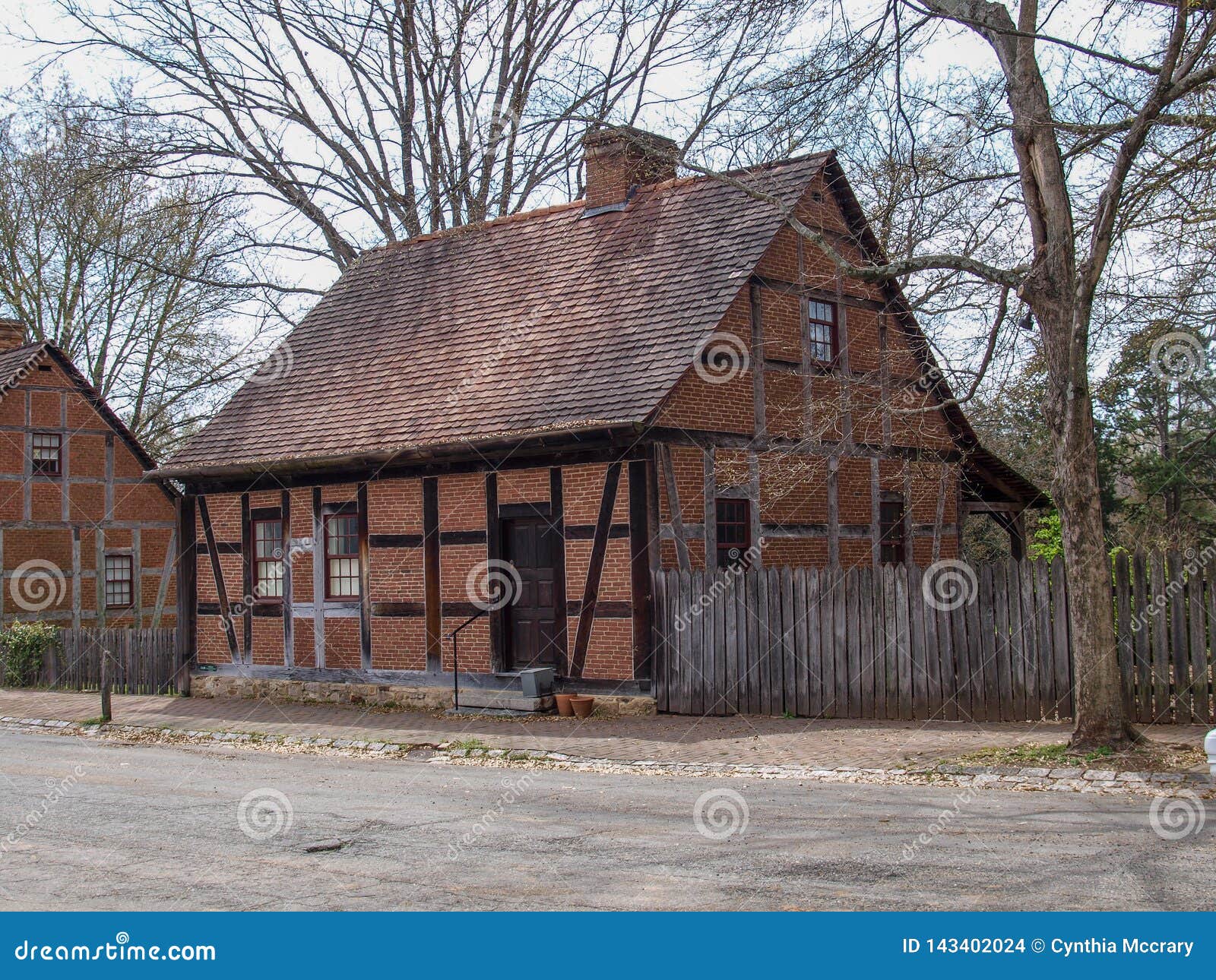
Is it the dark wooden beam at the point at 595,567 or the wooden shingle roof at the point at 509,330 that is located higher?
the wooden shingle roof at the point at 509,330

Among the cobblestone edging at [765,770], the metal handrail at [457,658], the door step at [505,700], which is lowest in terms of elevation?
the cobblestone edging at [765,770]

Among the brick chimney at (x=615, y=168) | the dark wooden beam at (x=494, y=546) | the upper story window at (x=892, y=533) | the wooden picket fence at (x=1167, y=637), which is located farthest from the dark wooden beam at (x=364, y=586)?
the wooden picket fence at (x=1167, y=637)

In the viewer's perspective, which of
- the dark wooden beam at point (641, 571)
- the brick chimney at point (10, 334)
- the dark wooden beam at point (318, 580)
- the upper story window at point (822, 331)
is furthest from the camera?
the brick chimney at point (10, 334)

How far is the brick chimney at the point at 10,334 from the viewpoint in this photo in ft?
104

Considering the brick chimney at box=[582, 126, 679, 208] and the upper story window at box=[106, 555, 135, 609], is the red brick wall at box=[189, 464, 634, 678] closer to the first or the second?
the brick chimney at box=[582, 126, 679, 208]

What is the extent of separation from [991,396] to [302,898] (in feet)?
36.6

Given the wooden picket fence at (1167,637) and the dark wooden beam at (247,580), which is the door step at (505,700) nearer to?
the dark wooden beam at (247,580)

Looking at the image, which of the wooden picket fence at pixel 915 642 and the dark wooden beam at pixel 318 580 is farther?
the dark wooden beam at pixel 318 580

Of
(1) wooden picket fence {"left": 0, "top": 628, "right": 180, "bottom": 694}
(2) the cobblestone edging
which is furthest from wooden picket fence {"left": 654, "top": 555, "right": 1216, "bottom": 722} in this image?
(1) wooden picket fence {"left": 0, "top": 628, "right": 180, "bottom": 694}

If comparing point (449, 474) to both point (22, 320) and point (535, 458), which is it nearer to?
point (535, 458)

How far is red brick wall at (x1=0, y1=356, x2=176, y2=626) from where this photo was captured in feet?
92.5

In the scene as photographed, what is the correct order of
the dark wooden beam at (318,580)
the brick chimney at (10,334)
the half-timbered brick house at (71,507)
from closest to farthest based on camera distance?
the dark wooden beam at (318,580) < the half-timbered brick house at (71,507) < the brick chimney at (10,334)

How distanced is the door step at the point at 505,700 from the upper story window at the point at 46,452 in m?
16.2

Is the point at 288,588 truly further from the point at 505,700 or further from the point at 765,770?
the point at 765,770
